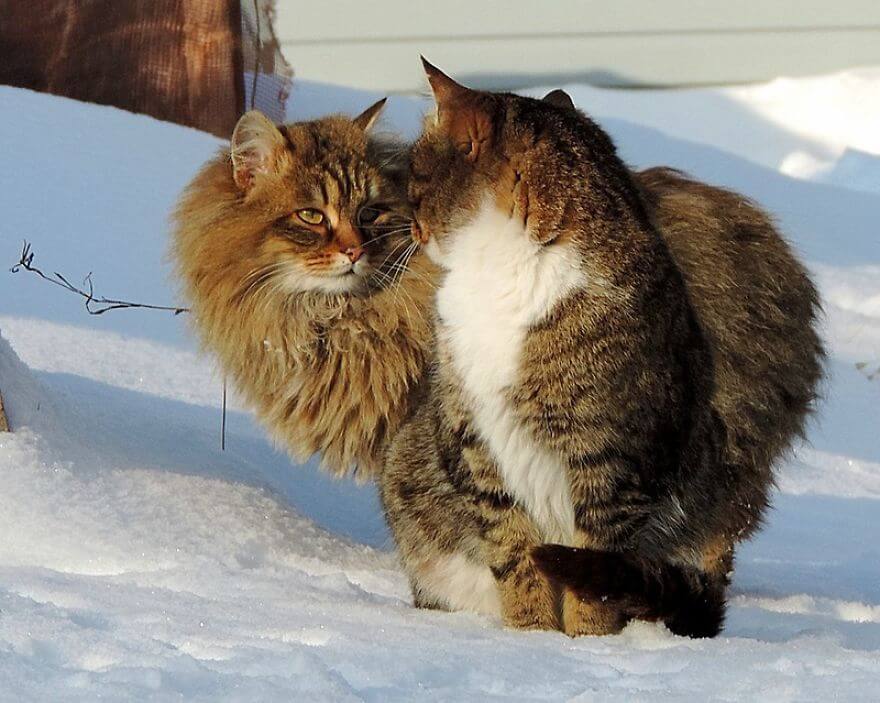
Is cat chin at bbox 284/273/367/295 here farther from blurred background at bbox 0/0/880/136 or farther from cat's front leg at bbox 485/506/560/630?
blurred background at bbox 0/0/880/136

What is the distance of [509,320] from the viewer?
2.79 meters

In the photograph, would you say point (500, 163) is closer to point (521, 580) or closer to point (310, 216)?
point (521, 580)

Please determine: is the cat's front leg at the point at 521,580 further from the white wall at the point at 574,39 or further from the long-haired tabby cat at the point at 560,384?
the white wall at the point at 574,39

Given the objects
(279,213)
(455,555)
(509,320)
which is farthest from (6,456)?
(509,320)

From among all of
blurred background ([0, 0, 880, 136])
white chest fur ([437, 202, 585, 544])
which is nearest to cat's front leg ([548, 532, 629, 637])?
white chest fur ([437, 202, 585, 544])

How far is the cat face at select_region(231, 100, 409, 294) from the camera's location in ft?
12.1

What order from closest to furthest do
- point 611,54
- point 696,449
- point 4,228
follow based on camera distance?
point 696,449
point 4,228
point 611,54

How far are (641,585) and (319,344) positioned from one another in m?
1.54

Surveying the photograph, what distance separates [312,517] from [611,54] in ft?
16.6

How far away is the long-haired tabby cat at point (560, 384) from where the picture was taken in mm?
2736

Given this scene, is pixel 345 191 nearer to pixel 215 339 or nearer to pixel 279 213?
pixel 279 213

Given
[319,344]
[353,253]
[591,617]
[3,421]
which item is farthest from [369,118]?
[591,617]

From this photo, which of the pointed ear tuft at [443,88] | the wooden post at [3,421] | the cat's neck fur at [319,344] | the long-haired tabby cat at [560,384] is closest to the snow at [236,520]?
the wooden post at [3,421]

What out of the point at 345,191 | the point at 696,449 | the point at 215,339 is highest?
the point at 345,191
